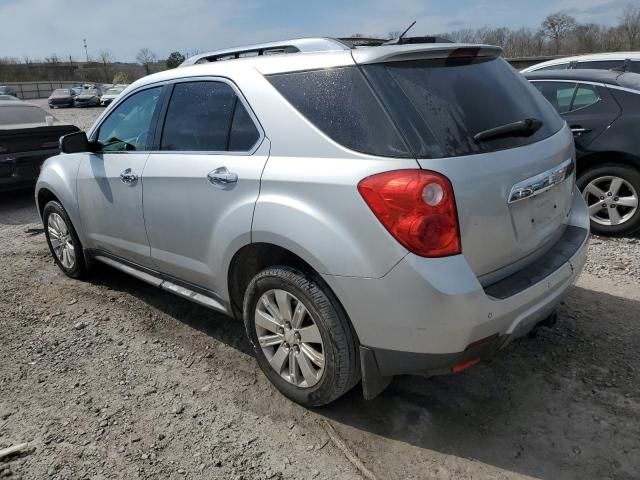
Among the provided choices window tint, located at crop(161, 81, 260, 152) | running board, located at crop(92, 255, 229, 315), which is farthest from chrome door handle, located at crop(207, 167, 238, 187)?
running board, located at crop(92, 255, 229, 315)

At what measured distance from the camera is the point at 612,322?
11.7 ft

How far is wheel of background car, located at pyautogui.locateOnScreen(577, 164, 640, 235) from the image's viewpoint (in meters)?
4.98

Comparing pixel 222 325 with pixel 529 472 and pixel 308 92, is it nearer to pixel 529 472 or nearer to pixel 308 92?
pixel 308 92

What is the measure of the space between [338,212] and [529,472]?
1.42 m

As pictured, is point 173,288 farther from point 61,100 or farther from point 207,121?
point 61,100

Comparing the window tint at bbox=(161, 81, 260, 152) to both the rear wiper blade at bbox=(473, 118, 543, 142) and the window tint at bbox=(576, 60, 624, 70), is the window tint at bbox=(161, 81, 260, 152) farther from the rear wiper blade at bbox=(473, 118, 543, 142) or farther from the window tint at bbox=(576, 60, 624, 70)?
the window tint at bbox=(576, 60, 624, 70)

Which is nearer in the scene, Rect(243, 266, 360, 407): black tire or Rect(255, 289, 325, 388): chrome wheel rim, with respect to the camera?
Rect(243, 266, 360, 407): black tire

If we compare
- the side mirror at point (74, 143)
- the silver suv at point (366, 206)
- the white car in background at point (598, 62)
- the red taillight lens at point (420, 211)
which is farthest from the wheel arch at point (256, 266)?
the white car in background at point (598, 62)

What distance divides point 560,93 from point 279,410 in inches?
185

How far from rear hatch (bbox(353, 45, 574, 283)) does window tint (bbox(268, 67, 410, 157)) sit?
0.05 m

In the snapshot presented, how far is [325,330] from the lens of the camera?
8.04 ft

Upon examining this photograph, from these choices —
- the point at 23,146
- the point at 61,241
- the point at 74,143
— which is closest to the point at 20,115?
the point at 23,146

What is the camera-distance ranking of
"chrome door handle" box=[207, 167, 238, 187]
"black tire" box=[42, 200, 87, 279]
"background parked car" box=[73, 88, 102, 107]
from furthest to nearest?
"background parked car" box=[73, 88, 102, 107], "black tire" box=[42, 200, 87, 279], "chrome door handle" box=[207, 167, 238, 187]

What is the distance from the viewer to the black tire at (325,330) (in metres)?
2.42
